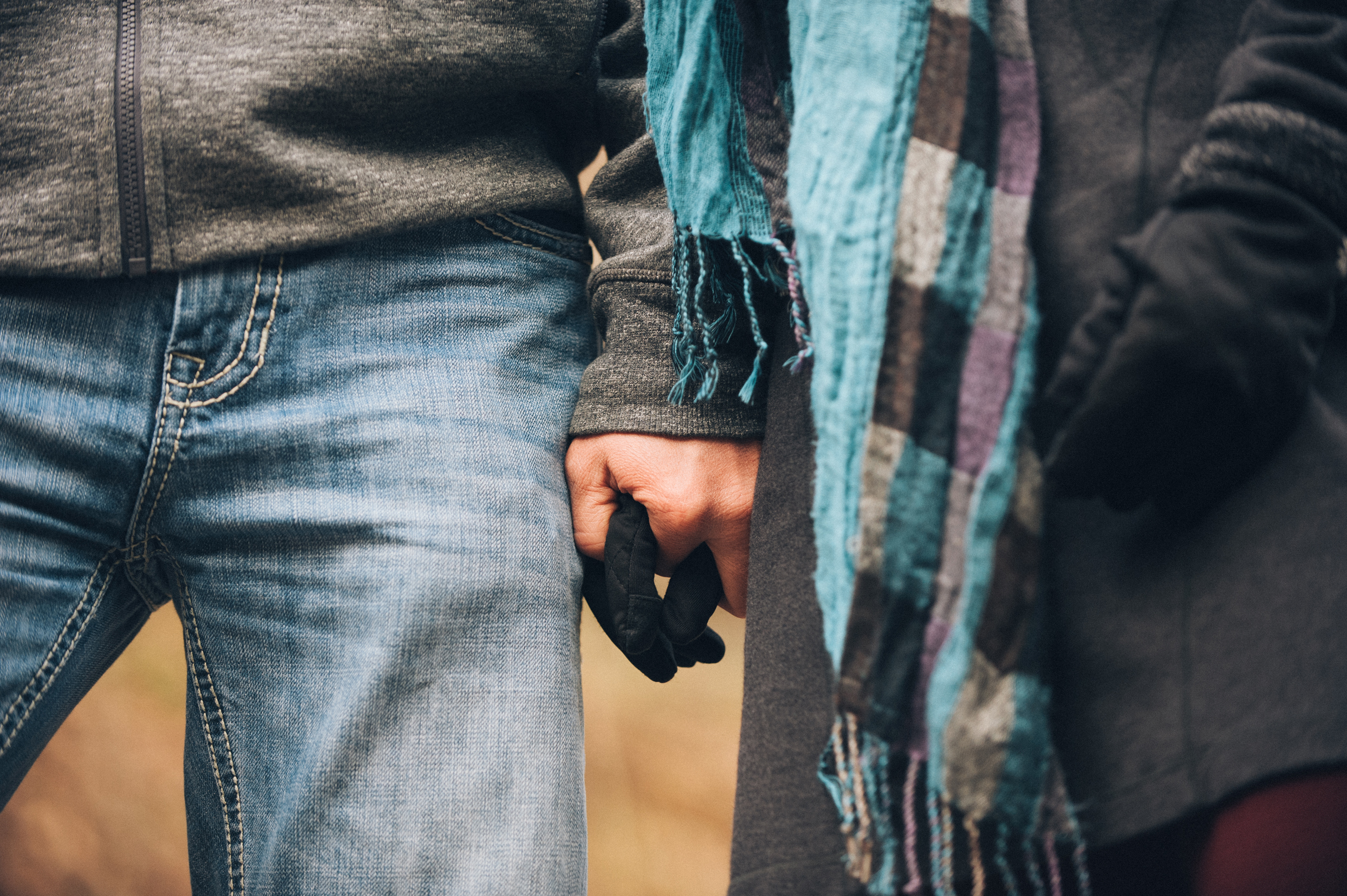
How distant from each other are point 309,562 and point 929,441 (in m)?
0.45

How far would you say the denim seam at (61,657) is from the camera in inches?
21.4

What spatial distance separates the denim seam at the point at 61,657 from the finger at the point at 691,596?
42 cm

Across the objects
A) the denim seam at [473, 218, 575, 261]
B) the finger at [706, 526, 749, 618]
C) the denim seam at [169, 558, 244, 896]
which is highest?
the denim seam at [473, 218, 575, 261]

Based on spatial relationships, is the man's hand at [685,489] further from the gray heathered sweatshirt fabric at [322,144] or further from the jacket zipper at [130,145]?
the jacket zipper at [130,145]

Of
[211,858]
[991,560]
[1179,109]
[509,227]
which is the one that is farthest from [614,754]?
[1179,109]

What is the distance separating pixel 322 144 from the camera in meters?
0.58

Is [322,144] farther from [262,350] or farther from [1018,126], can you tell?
[1018,126]

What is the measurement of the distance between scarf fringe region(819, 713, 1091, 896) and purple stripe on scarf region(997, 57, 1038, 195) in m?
0.29

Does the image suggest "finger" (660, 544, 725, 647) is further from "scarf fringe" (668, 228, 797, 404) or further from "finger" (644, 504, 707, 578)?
"scarf fringe" (668, 228, 797, 404)

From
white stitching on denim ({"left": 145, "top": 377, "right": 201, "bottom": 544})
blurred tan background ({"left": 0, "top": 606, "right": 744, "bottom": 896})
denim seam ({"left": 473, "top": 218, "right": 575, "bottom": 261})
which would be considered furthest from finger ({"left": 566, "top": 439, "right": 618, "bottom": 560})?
blurred tan background ({"left": 0, "top": 606, "right": 744, "bottom": 896})

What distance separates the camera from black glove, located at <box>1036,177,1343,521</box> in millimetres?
330

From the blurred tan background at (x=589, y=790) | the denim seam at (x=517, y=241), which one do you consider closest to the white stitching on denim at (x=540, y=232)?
the denim seam at (x=517, y=241)

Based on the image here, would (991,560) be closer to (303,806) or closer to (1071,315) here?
(1071,315)

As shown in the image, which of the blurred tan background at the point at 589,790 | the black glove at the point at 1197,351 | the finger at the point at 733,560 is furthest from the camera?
the blurred tan background at the point at 589,790
